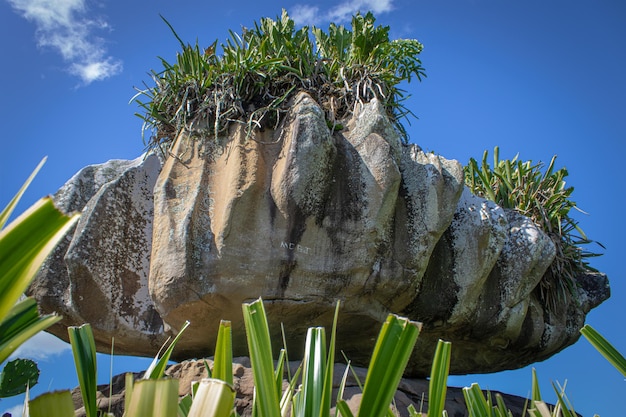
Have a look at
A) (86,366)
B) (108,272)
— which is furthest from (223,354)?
(108,272)

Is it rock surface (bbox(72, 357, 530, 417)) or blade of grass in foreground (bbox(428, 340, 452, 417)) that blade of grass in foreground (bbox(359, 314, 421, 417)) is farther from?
rock surface (bbox(72, 357, 530, 417))

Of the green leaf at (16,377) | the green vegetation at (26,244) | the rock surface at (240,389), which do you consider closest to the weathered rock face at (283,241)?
the rock surface at (240,389)

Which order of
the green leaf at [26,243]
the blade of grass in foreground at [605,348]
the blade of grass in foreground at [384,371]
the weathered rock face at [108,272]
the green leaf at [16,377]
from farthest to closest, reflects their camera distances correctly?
1. the weathered rock face at [108,272]
2. the green leaf at [16,377]
3. the blade of grass in foreground at [605,348]
4. the blade of grass in foreground at [384,371]
5. the green leaf at [26,243]

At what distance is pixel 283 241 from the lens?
10.7ft

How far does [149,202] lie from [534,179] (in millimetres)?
3188

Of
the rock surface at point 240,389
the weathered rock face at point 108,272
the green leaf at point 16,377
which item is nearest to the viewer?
the green leaf at point 16,377

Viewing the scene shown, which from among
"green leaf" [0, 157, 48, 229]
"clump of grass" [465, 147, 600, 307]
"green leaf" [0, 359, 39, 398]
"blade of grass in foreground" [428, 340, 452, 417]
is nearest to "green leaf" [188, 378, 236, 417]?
"green leaf" [0, 157, 48, 229]

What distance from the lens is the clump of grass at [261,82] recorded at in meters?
3.71

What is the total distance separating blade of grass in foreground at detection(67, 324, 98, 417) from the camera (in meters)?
1.09

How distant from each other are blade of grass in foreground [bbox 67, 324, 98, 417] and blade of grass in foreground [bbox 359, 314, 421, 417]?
0.48 m

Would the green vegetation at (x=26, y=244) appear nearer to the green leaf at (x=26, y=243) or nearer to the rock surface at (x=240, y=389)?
the green leaf at (x=26, y=243)

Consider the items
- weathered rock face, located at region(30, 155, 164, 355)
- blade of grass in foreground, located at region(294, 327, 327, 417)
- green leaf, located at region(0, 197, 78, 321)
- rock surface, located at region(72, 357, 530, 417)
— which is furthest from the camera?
weathered rock face, located at region(30, 155, 164, 355)

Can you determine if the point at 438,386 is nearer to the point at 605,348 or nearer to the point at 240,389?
the point at 605,348

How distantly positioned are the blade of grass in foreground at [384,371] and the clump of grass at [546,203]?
156 inches
